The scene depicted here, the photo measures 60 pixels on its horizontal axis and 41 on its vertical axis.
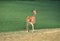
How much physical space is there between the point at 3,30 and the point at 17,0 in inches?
442

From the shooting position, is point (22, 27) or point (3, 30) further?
point (22, 27)

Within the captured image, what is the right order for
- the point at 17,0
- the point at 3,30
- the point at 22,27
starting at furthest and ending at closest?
1. the point at 17,0
2. the point at 22,27
3. the point at 3,30

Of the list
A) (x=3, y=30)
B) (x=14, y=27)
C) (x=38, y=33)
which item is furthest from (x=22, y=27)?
(x=38, y=33)

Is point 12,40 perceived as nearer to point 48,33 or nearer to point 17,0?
point 48,33

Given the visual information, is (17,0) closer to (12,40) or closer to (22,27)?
(22,27)

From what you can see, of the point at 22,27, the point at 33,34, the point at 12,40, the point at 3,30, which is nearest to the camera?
the point at 12,40

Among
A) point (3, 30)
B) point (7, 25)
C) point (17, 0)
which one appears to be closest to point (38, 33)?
point (3, 30)

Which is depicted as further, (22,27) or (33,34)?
(22,27)

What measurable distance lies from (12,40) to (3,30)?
1.49 m

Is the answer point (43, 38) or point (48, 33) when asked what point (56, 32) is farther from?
point (43, 38)

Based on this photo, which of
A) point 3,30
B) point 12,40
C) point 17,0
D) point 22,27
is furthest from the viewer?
point 17,0

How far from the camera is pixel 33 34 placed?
6.36 meters

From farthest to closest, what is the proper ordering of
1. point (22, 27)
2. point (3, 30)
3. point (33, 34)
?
1. point (22, 27)
2. point (3, 30)
3. point (33, 34)

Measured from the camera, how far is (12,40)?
5.75 metres
